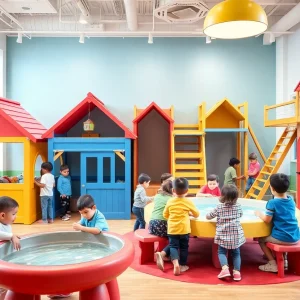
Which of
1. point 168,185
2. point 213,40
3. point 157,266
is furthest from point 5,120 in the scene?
point 213,40

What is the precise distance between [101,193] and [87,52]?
13.4 feet

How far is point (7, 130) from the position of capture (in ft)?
24.1

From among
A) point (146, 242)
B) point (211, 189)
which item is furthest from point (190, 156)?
point (146, 242)

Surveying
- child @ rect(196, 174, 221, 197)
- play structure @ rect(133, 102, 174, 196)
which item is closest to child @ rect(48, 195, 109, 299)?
child @ rect(196, 174, 221, 197)

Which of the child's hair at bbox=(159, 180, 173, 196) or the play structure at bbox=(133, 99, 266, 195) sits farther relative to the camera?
the play structure at bbox=(133, 99, 266, 195)

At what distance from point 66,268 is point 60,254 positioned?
0.88m

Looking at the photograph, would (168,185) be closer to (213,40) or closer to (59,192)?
(59,192)

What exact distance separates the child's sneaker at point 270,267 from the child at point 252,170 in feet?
14.3

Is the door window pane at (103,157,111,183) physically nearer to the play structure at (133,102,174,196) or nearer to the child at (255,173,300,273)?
the play structure at (133,102,174,196)

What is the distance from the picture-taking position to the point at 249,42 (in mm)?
9445

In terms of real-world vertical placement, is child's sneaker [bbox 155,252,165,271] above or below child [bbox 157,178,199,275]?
below

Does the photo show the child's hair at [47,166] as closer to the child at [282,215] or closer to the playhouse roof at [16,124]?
the playhouse roof at [16,124]

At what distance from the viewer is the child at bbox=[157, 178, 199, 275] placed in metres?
4.38

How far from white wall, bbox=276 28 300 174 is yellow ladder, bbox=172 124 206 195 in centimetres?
243
